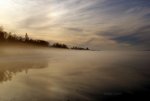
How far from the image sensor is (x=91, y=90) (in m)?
23.9

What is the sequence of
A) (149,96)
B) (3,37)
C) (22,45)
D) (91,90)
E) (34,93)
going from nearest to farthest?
(149,96)
(34,93)
(91,90)
(3,37)
(22,45)

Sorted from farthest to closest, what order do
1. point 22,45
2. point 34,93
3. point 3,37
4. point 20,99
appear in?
point 22,45, point 3,37, point 34,93, point 20,99

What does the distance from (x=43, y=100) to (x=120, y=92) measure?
792 centimetres

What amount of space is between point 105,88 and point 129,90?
2.49m

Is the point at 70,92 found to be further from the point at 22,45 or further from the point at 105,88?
the point at 22,45

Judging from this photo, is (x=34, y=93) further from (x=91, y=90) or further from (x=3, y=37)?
(x=3, y=37)

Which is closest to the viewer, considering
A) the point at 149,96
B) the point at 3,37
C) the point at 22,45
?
the point at 149,96

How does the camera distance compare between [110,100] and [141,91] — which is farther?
[141,91]

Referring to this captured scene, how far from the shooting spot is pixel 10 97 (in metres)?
19.6

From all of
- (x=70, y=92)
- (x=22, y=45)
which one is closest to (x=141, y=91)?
(x=70, y=92)

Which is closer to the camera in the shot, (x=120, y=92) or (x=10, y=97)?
(x=10, y=97)

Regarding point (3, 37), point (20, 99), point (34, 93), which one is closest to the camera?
point (20, 99)

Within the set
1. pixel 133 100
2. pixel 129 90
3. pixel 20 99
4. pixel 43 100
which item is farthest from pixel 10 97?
pixel 129 90

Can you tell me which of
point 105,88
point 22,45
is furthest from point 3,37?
point 105,88
